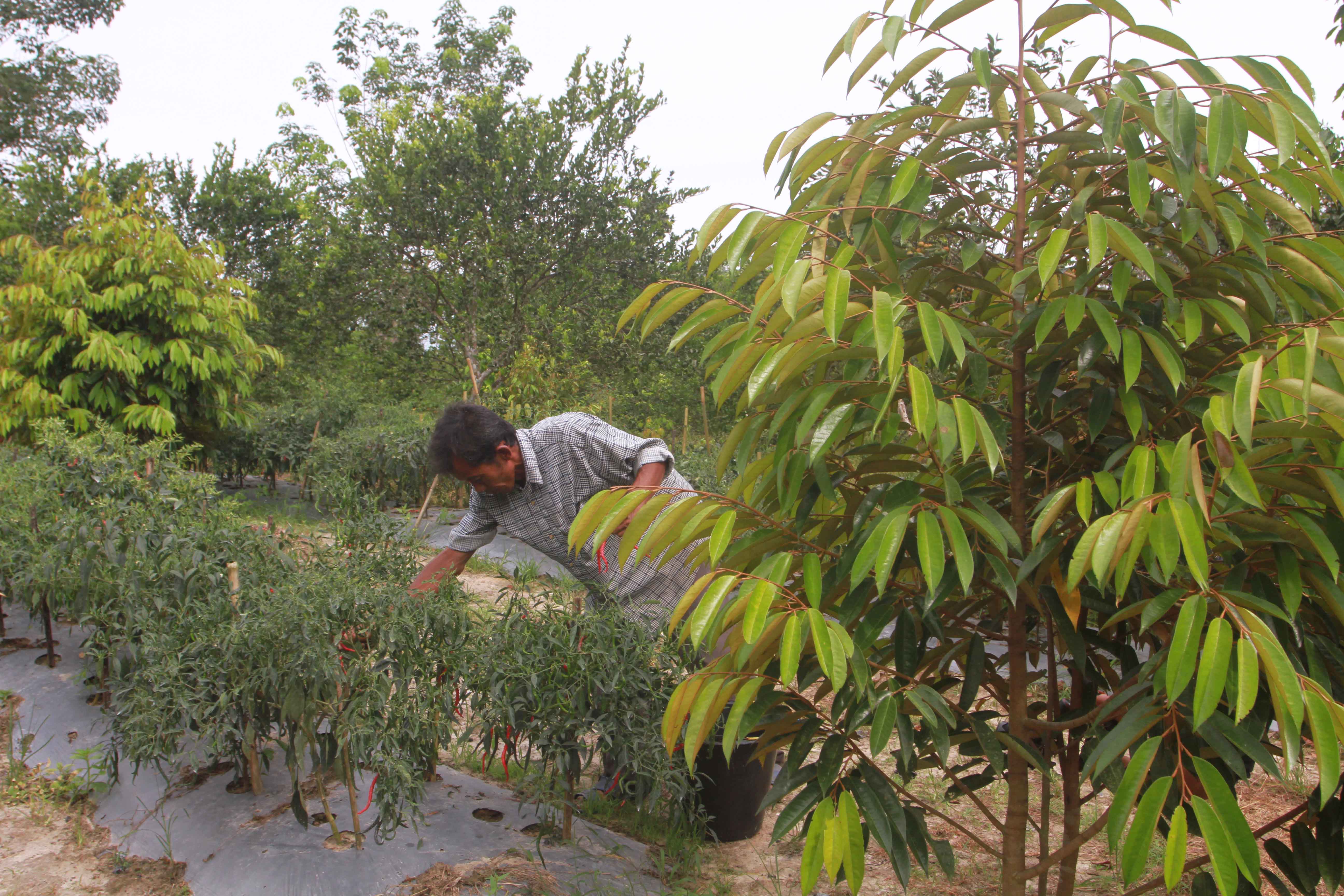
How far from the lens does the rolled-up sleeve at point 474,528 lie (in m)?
2.96

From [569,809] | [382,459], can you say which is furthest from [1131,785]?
[382,459]

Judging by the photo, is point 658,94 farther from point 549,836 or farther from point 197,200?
point 549,836

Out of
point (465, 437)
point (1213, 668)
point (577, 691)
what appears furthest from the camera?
point (465, 437)

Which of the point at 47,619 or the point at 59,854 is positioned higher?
the point at 47,619

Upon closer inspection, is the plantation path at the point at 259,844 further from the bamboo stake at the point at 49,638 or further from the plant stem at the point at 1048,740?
the plant stem at the point at 1048,740

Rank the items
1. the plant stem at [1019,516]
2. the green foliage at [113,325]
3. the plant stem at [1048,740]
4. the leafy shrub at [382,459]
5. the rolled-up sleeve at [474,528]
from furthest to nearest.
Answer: the leafy shrub at [382,459], the green foliage at [113,325], the rolled-up sleeve at [474,528], the plant stem at [1048,740], the plant stem at [1019,516]

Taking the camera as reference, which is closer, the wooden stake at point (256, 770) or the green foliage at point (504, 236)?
the wooden stake at point (256, 770)

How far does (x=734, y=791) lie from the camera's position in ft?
9.13

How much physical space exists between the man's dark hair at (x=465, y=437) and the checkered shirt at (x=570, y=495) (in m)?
0.12

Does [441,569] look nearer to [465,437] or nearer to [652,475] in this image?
[465,437]

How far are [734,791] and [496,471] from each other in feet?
4.04

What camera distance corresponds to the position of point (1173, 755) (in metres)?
1.38

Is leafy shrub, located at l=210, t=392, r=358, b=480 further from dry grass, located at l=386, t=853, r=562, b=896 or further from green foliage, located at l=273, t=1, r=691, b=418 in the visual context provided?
dry grass, located at l=386, t=853, r=562, b=896

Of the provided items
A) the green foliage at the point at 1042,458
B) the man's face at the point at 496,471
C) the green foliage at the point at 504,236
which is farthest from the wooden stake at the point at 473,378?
the green foliage at the point at 1042,458
